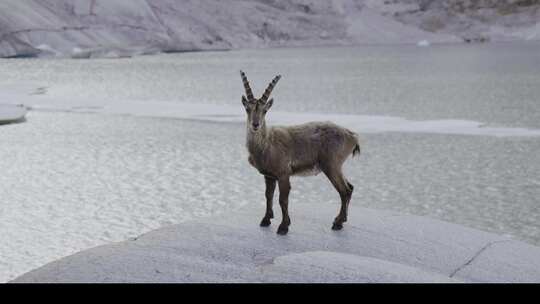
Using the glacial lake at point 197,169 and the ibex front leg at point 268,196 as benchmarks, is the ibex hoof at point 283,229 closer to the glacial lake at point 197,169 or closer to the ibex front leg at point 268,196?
the ibex front leg at point 268,196

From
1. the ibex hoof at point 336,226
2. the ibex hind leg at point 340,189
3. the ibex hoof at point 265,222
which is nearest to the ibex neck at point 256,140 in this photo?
the ibex hind leg at point 340,189

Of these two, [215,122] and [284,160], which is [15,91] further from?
[284,160]

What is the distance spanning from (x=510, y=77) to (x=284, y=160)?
55.2 meters

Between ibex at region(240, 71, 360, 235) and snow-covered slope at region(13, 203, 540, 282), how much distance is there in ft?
1.46

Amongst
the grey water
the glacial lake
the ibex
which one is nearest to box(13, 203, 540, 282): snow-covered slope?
the ibex

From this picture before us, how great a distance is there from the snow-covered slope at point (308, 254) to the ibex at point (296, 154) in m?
0.45

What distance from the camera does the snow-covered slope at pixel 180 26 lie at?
90875 mm

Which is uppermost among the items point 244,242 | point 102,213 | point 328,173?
point 328,173

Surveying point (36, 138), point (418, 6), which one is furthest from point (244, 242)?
point (418, 6)

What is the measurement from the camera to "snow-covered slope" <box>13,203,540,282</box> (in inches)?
262

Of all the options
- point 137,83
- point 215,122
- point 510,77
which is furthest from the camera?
point 510,77

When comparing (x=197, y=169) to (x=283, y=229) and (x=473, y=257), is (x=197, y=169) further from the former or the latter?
(x=473, y=257)

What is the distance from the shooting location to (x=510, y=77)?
59.8 meters

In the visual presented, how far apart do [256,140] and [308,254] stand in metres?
1.52
